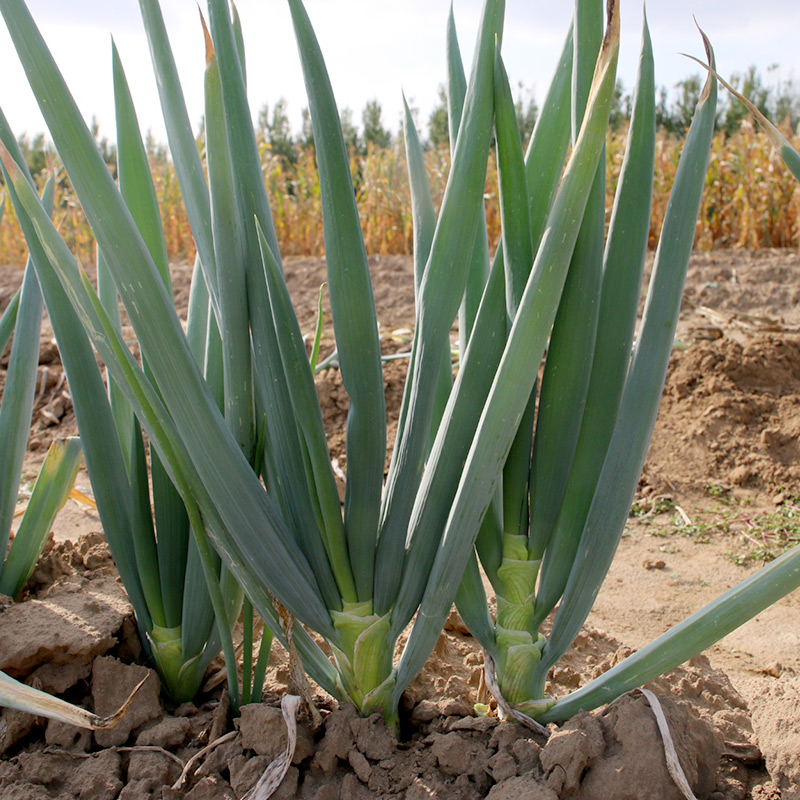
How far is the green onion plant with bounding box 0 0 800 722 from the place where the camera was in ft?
2.60

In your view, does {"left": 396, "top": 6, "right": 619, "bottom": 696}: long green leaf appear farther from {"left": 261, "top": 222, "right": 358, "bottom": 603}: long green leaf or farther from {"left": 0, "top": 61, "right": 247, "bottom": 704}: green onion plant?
{"left": 0, "top": 61, "right": 247, "bottom": 704}: green onion plant

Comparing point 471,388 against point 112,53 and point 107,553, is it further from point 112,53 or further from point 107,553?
point 107,553

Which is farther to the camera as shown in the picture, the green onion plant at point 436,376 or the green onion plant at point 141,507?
the green onion plant at point 141,507

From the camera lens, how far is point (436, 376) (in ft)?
3.05

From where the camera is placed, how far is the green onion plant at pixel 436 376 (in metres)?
0.79

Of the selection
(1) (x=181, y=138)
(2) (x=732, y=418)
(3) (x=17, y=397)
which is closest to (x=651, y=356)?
(1) (x=181, y=138)

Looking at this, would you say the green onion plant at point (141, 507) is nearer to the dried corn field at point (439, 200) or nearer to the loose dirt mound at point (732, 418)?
the loose dirt mound at point (732, 418)

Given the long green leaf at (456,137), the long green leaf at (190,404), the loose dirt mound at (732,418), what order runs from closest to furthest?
1. the long green leaf at (190,404)
2. the long green leaf at (456,137)
3. the loose dirt mound at (732,418)

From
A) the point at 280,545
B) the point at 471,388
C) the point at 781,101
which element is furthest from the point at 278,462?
the point at 781,101

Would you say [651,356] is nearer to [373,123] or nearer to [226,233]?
[226,233]

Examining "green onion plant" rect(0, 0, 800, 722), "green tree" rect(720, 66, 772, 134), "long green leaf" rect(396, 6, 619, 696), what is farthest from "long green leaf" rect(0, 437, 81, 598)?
"green tree" rect(720, 66, 772, 134)

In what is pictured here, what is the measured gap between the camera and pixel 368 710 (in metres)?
0.98

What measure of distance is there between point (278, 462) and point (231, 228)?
279mm

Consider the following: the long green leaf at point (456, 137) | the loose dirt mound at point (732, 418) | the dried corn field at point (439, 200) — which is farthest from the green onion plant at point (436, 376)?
the dried corn field at point (439, 200)
